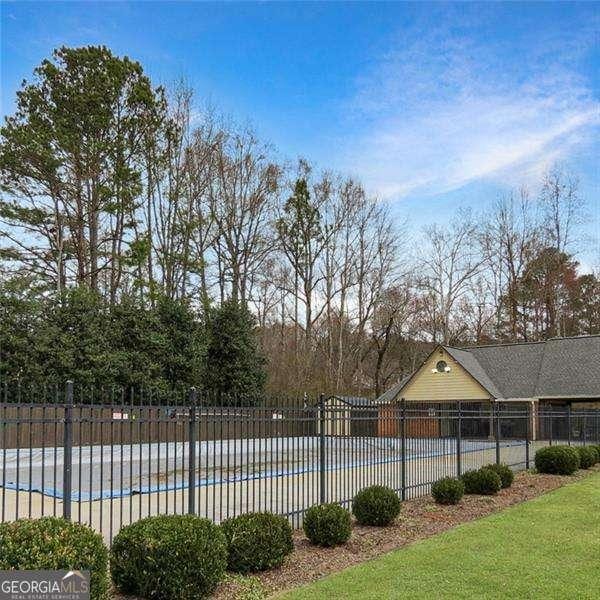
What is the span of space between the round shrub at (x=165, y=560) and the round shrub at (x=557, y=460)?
12823mm

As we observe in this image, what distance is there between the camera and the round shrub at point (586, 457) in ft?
58.2

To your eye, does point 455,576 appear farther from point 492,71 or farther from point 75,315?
point 75,315

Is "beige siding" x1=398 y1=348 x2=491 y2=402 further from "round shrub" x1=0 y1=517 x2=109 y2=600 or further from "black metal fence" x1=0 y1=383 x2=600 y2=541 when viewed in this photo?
"round shrub" x1=0 y1=517 x2=109 y2=600

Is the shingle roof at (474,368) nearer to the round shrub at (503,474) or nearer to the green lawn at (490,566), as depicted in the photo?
the round shrub at (503,474)

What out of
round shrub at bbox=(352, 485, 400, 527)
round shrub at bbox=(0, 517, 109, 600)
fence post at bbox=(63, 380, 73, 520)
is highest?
fence post at bbox=(63, 380, 73, 520)

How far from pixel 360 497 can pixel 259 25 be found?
9.48 m

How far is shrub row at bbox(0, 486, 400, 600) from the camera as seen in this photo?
5.06 m

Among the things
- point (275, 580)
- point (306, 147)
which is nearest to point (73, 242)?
point (306, 147)

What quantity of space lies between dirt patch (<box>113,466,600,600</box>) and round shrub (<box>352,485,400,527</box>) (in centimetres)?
12

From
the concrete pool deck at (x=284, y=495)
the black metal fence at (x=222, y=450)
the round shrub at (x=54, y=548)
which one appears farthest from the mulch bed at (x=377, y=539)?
the round shrub at (x=54, y=548)

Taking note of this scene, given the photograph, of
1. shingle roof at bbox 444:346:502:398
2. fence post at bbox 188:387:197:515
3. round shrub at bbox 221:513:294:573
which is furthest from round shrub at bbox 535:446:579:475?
shingle roof at bbox 444:346:502:398

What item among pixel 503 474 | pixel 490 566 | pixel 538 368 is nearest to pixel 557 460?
pixel 503 474

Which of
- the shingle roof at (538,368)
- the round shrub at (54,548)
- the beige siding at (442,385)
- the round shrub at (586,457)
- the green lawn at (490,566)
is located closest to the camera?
the round shrub at (54,548)

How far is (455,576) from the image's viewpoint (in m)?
6.76
